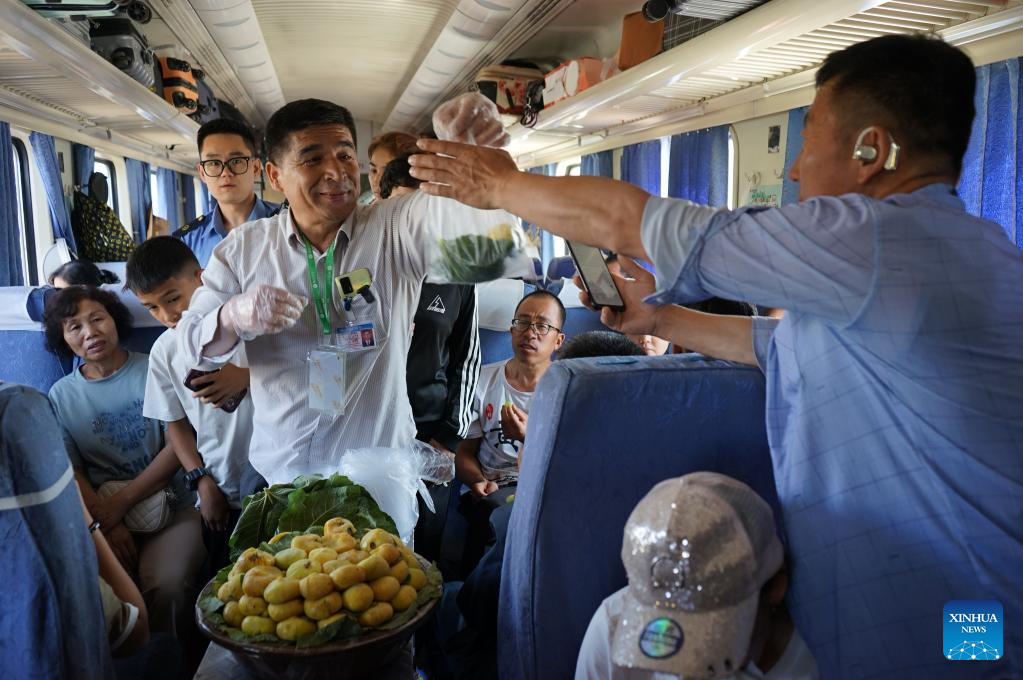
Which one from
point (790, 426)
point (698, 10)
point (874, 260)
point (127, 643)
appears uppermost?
point (698, 10)

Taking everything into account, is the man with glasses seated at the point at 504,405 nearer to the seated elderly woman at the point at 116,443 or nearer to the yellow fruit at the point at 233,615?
the seated elderly woman at the point at 116,443

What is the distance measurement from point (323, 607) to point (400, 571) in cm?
21

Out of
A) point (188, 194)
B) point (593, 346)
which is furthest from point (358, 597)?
point (188, 194)

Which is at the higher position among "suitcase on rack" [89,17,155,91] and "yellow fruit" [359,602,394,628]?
"suitcase on rack" [89,17,155,91]

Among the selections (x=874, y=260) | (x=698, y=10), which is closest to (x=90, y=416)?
(x=874, y=260)

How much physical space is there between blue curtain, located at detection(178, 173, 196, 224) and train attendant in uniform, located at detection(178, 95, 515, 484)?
1379 cm

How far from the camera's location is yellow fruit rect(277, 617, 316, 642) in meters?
1.44

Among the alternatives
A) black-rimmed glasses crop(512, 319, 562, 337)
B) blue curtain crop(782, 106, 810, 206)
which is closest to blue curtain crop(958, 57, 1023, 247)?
blue curtain crop(782, 106, 810, 206)

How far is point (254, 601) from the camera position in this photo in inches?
59.1

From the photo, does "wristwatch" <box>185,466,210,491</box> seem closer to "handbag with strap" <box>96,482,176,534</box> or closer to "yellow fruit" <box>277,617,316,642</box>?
"handbag with strap" <box>96,482,176,534</box>

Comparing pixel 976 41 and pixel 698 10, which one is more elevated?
pixel 698 10

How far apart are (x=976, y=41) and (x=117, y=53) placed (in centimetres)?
616

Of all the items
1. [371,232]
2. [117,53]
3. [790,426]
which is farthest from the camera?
[117,53]

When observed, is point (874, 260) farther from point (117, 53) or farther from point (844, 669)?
point (117, 53)
